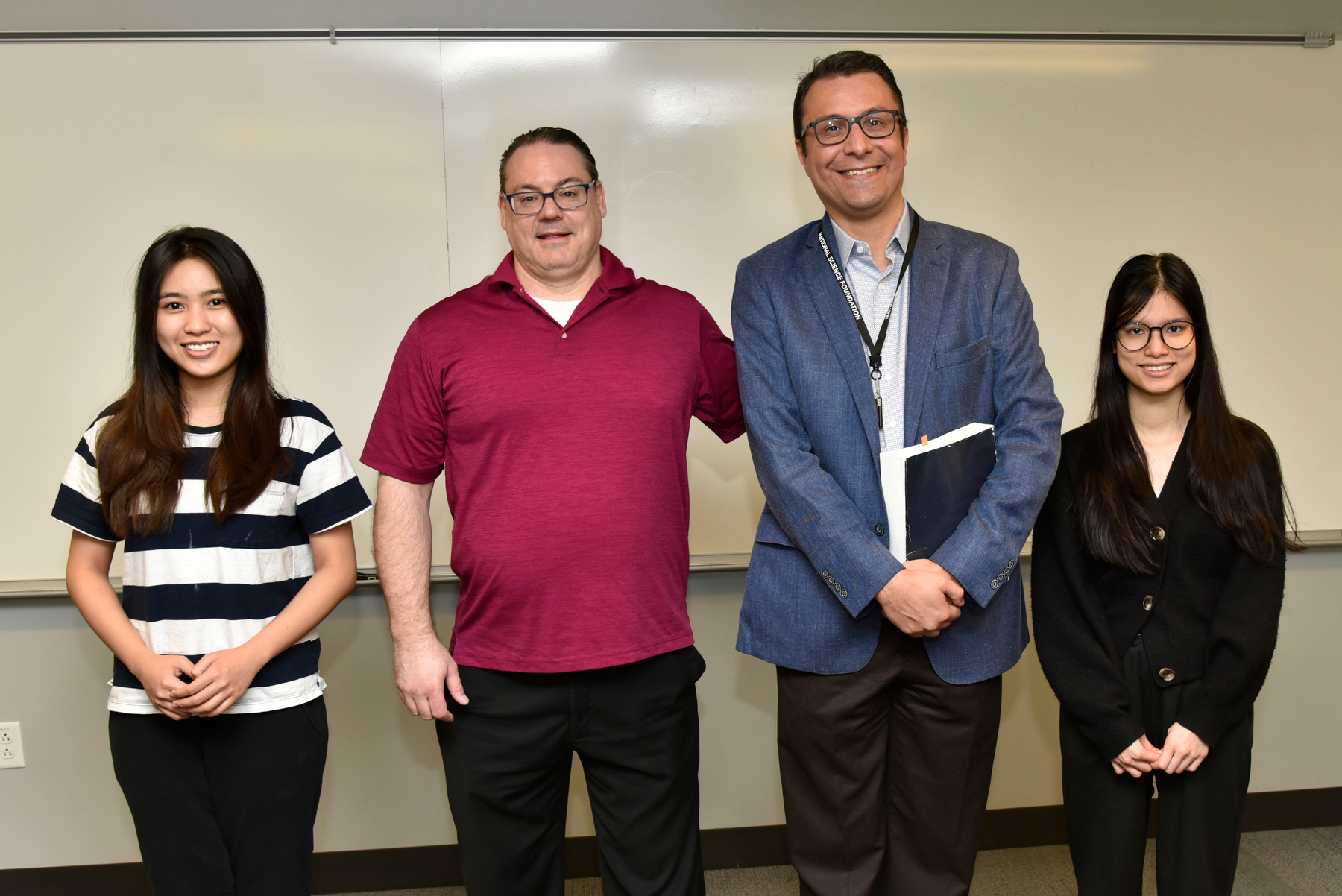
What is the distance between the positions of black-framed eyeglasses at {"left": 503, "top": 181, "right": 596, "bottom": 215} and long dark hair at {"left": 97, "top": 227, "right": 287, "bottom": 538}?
0.53 meters

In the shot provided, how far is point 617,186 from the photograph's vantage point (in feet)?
8.36

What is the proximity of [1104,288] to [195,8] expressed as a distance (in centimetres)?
268

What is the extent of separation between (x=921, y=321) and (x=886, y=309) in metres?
0.09

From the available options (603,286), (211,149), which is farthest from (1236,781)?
(211,149)

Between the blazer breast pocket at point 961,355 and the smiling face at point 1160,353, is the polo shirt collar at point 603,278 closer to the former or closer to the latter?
the blazer breast pocket at point 961,355

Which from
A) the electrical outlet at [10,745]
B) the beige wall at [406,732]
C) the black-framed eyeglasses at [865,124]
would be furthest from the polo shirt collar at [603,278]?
the electrical outlet at [10,745]

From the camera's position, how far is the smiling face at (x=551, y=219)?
170 centimetres

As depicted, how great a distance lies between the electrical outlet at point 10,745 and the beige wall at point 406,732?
0.02 m

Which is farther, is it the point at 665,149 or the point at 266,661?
the point at 665,149

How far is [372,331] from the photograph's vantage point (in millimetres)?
2510

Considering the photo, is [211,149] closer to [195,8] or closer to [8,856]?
[195,8]

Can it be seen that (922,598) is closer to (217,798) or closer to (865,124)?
(865,124)

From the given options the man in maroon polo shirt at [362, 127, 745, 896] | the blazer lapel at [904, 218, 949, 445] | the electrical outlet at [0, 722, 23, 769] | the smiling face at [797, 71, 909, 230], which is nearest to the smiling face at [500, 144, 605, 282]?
the man in maroon polo shirt at [362, 127, 745, 896]

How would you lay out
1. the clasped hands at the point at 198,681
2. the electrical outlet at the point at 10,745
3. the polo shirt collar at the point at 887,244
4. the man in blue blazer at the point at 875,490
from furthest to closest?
the electrical outlet at the point at 10,745 < the polo shirt collar at the point at 887,244 < the man in blue blazer at the point at 875,490 < the clasped hands at the point at 198,681
